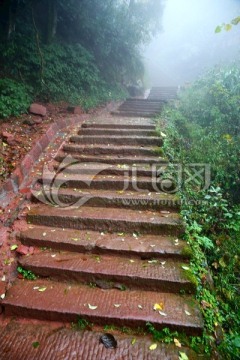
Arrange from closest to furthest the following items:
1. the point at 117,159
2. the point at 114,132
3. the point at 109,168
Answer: the point at 109,168 → the point at 117,159 → the point at 114,132

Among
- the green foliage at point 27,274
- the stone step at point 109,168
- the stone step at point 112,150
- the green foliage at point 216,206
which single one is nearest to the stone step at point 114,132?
the green foliage at point 216,206

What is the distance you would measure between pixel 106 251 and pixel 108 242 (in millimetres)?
129

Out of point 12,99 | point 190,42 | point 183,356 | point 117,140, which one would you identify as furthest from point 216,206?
point 190,42

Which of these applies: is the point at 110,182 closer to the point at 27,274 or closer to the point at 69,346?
the point at 27,274

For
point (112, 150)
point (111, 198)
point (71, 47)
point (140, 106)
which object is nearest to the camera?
point (111, 198)

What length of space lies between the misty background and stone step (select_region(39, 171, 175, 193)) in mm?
16893

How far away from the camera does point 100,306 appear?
2.44m

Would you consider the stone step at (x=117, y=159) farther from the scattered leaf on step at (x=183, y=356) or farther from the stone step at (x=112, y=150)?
the scattered leaf on step at (x=183, y=356)

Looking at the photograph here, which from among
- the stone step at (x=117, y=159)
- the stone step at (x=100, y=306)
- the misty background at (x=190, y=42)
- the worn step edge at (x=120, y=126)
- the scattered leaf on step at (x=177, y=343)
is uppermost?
the misty background at (x=190, y=42)

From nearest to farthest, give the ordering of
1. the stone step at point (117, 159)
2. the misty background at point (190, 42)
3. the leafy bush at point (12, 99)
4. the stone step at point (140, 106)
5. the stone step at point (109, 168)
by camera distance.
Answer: the stone step at point (109, 168), the stone step at point (117, 159), the leafy bush at point (12, 99), the stone step at point (140, 106), the misty background at point (190, 42)

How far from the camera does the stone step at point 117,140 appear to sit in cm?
506

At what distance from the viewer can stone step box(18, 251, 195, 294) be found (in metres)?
2.60

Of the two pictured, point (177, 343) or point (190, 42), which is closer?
point (177, 343)

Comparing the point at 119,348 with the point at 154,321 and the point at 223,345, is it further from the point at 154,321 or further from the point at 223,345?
the point at 223,345
